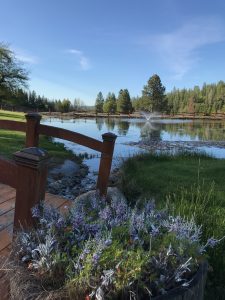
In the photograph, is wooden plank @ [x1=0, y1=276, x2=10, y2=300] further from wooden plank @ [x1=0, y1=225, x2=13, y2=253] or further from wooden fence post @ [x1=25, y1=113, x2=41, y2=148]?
wooden fence post @ [x1=25, y1=113, x2=41, y2=148]

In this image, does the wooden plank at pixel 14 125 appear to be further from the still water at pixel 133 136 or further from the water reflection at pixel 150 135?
the water reflection at pixel 150 135

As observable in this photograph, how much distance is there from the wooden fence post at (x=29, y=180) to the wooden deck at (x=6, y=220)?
0.24m

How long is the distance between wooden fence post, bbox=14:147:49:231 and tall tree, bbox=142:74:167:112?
72.2 m

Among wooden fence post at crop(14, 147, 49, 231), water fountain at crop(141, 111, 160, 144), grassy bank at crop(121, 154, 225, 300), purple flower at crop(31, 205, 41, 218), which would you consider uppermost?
wooden fence post at crop(14, 147, 49, 231)

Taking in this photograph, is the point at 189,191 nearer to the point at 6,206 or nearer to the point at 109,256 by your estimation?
the point at 6,206

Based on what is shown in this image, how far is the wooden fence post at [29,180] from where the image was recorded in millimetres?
1818

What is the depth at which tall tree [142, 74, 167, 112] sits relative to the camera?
236ft

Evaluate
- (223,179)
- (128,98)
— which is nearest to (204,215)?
(223,179)

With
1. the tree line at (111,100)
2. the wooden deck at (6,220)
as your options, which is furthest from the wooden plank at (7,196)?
the tree line at (111,100)

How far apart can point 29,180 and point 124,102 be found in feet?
234

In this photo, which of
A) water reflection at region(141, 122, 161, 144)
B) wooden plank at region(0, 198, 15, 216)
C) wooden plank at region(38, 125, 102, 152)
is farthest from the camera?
water reflection at region(141, 122, 161, 144)

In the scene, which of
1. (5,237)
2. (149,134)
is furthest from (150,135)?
(5,237)

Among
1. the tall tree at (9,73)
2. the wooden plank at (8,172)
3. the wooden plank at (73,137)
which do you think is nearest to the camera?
the wooden plank at (8,172)

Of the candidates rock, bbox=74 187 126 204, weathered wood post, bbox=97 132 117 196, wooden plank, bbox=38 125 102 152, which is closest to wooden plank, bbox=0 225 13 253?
rock, bbox=74 187 126 204
